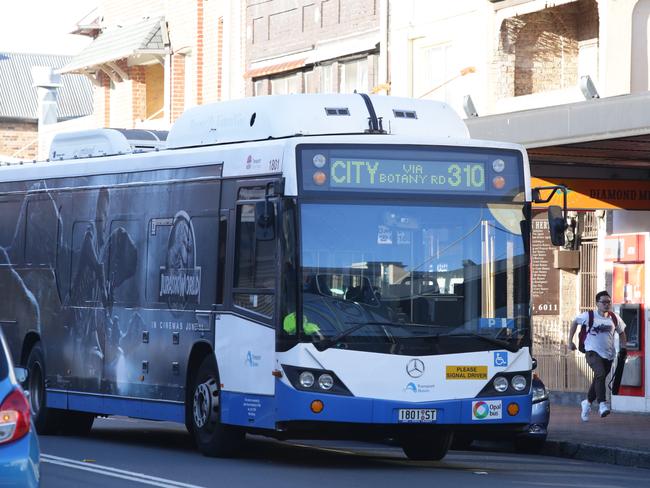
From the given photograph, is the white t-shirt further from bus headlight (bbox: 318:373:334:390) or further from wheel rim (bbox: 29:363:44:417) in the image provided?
bus headlight (bbox: 318:373:334:390)

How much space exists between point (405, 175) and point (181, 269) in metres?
2.74

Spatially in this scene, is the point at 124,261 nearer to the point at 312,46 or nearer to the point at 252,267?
the point at 252,267

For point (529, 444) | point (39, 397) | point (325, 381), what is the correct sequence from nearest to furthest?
1. point (325, 381)
2. point (529, 444)
3. point (39, 397)

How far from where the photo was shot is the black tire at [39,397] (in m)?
20.1

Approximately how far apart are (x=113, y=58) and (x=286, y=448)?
2589 centimetres

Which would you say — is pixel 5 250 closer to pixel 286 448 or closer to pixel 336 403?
pixel 286 448

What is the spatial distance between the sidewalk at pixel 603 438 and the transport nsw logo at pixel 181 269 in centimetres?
482

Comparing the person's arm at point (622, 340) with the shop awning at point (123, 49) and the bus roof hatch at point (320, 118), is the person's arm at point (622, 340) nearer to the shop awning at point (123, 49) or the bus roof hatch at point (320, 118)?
the bus roof hatch at point (320, 118)

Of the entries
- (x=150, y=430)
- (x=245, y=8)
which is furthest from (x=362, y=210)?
Result: (x=245, y=8)

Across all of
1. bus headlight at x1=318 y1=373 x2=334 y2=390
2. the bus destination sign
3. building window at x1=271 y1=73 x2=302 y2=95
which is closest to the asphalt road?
bus headlight at x1=318 y1=373 x2=334 y2=390

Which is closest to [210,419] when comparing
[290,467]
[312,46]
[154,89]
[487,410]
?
[290,467]

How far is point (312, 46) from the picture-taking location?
116ft

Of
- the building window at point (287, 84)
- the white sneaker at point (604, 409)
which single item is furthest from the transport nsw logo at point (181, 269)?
the building window at point (287, 84)

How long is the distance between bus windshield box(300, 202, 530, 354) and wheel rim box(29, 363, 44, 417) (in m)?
5.95
